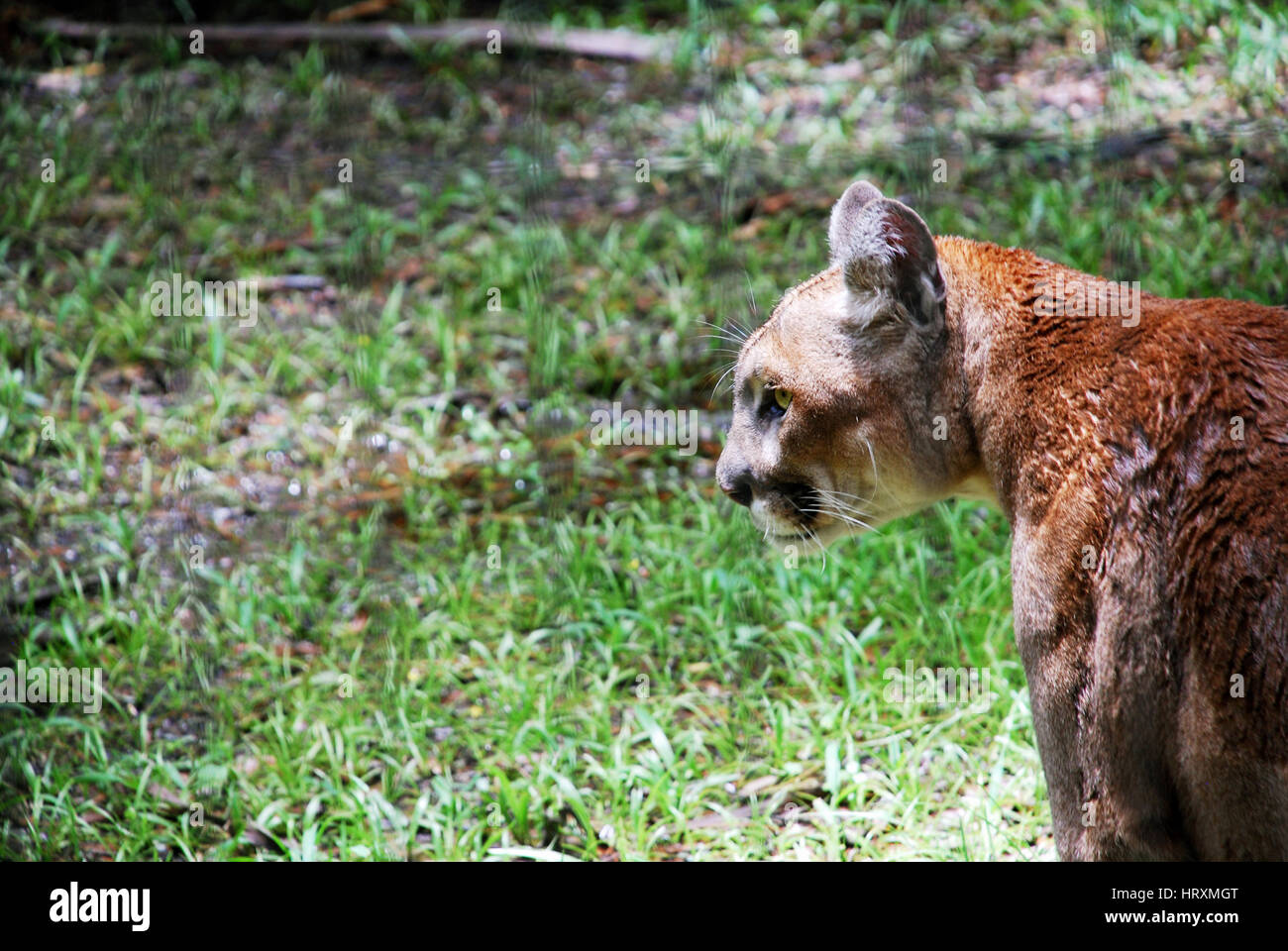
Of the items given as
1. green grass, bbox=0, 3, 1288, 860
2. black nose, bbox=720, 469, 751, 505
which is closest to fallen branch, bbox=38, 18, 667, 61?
green grass, bbox=0, 3, 1288, 860

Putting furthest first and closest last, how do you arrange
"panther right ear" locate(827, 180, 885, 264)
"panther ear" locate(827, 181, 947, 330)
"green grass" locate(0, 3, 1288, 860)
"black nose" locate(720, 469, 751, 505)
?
"green grass" locate(0, 3, 1288, 860) → "black nose" locate(720, 469, 751, 505) → "panther right ear" locate(827, 180, 885, 264) → "panther ear" locate(827, 181, 947, 330)

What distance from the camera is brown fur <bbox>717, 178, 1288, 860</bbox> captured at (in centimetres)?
279

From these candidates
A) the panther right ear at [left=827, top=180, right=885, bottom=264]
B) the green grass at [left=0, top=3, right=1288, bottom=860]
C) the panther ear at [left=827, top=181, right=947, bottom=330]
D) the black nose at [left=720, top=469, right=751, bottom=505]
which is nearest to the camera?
the panther ear at [left=827, top=181, right=947, bottom=330]

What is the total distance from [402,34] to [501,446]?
4075 millimetres

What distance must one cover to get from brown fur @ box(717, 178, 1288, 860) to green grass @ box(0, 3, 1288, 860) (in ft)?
2.91

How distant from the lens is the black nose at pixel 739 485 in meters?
3.73

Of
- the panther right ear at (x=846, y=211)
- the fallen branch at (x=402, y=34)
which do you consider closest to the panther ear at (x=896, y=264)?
the panther right ear at (x=846, y=211)

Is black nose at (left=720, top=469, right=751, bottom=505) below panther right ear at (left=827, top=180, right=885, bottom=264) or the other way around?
below

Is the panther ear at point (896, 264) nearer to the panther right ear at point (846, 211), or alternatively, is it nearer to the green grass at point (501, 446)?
the panther right ear at point (846, 211)

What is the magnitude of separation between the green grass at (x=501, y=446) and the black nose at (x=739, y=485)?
2.20 ft

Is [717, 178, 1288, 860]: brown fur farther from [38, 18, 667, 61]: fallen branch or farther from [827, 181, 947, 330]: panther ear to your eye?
[38, 18, 667, 61]: fallen branch

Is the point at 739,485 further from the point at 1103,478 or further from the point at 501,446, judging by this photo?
the point at 501,446

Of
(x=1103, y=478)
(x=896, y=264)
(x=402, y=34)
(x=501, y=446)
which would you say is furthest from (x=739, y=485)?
(x=402, y=34)
